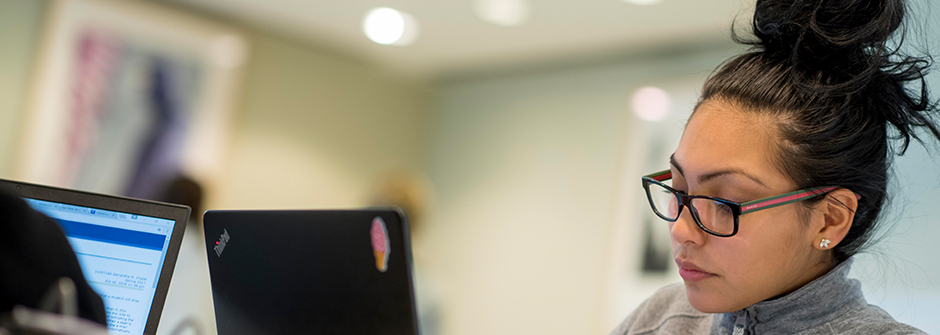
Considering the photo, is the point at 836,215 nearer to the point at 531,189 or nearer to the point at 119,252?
the point at 119,252

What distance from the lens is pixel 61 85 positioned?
310 cm

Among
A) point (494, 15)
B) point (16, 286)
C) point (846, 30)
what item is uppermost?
point (494, 15)

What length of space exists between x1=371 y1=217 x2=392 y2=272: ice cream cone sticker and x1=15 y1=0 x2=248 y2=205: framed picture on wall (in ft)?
7.82

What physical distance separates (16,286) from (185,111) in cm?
293

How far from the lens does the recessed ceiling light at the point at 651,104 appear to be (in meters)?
3.66

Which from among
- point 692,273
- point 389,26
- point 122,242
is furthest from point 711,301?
point 389,26

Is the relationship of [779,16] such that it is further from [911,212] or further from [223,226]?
[911,212]

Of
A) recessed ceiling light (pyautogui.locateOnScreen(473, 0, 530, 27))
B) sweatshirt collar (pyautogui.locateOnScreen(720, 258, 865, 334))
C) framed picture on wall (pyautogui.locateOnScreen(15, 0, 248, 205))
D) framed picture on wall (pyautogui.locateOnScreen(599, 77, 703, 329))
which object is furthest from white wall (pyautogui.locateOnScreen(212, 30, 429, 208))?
sweatshirt collar (pyautogui.locateOnScreen(720, 258, 865, 334))

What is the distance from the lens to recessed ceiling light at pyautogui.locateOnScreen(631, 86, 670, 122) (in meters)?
3.66

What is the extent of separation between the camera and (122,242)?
2.88 feet

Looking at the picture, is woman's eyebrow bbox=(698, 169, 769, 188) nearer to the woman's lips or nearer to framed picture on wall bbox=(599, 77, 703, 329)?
the woman's lips

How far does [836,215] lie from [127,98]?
327 centimetres

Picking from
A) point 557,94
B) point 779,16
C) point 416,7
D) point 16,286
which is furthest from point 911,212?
point 557,94

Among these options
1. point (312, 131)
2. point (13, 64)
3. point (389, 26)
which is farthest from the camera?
point (312, 131)
